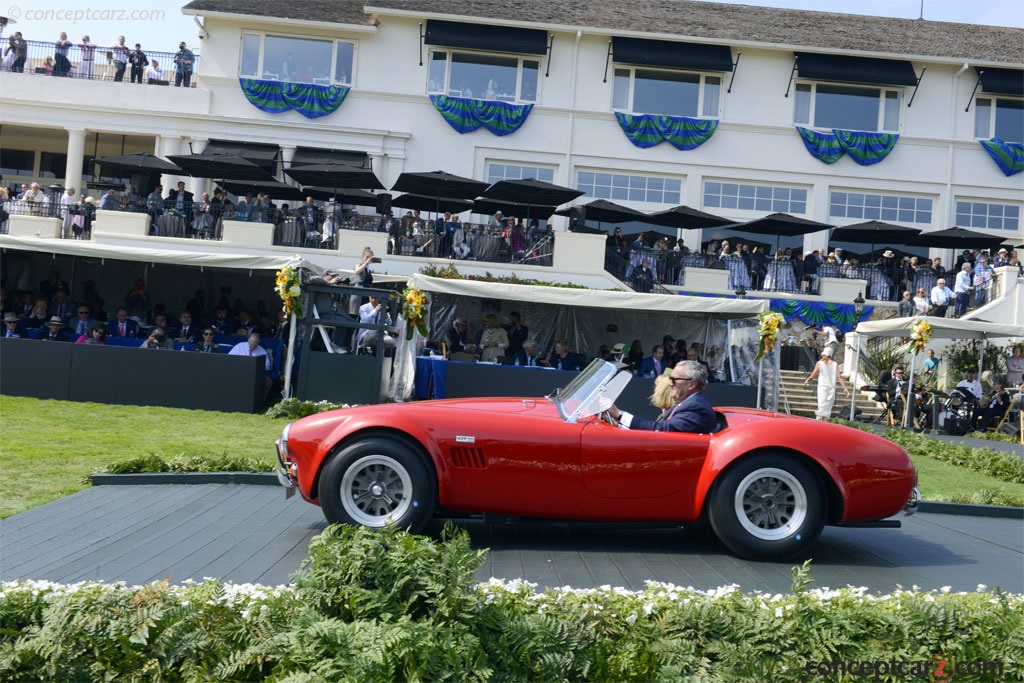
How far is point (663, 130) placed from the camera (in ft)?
106

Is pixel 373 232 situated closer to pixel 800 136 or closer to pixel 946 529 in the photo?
pixel 800 136

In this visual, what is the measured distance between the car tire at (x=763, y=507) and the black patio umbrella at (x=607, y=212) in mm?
21640

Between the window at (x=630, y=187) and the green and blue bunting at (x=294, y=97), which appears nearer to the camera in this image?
the green and blue bunting at (x=294, y=97)

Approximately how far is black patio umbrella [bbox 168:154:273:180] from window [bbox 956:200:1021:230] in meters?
23.5

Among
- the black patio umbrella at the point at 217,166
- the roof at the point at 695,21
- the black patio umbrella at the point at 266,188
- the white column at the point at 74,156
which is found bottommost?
the black patio umbrella at the point at 266,188

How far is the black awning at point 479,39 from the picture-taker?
3178 cm

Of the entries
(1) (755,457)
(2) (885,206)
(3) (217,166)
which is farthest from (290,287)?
(2) (885,206)

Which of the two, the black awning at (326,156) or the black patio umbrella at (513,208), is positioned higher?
the black awning at (326,156)

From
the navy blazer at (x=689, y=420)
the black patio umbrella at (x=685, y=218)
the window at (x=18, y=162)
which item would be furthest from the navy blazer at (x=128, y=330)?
the window at (x=18, y=162)

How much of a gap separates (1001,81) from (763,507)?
32225mm

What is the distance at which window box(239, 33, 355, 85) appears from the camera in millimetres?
32062

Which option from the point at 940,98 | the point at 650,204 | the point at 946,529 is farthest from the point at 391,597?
the point at 940,98

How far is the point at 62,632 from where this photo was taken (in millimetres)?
4246

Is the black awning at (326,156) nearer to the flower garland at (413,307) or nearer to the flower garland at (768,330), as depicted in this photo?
the flower garland at (413,307)
